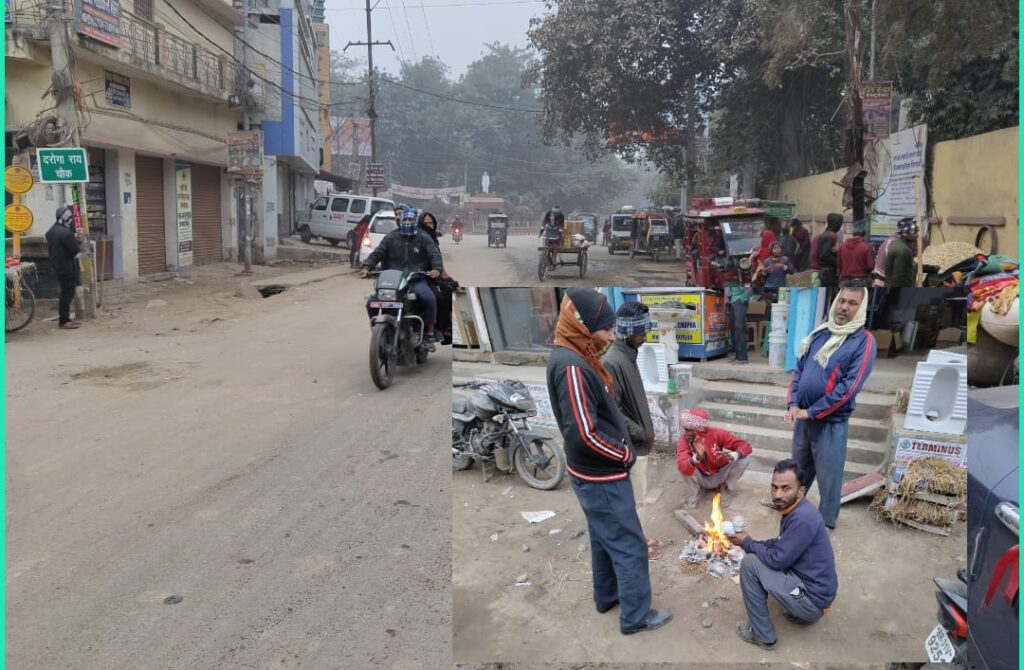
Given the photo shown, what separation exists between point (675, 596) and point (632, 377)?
30.9 inches

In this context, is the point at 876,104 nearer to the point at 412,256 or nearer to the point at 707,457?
the point at 412,256

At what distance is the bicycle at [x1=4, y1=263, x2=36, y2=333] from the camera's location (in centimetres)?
986

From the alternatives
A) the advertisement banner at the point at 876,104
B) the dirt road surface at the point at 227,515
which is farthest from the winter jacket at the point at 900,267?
the advertisement banner at the point at 876,104

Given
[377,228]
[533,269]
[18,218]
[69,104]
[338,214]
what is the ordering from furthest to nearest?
[338,214]
[377,228]
[69,104]
[18,218]
[533,269]

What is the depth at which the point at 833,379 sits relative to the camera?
9.68 feet

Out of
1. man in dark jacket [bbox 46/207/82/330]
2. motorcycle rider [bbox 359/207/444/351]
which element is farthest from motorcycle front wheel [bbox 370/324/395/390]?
man in dark jacket [bbox 46/207/82/330]

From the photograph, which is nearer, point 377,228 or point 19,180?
point 19,180

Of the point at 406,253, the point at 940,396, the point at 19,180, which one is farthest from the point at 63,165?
the point at 940,396

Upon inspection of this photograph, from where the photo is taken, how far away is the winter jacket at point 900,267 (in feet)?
9.98

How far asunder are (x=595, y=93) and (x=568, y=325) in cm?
195

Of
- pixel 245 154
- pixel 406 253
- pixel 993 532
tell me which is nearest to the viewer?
pixel 993 532

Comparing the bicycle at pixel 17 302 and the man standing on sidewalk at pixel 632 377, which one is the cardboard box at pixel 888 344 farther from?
the bicycle at pixel 17 302

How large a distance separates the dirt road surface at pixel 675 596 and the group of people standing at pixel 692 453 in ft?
0.20

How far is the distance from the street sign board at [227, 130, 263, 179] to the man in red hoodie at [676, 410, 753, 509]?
16483 millimetres
